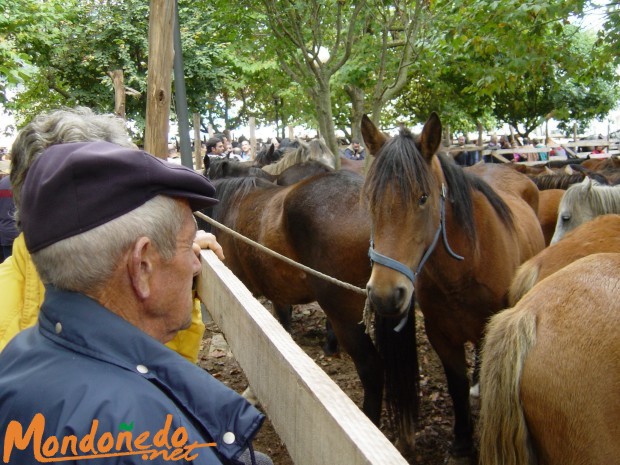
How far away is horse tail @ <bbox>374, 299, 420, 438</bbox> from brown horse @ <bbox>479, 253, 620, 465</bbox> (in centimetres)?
167

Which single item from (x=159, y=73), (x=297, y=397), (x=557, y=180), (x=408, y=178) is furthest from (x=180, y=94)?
(x=557, y=180)

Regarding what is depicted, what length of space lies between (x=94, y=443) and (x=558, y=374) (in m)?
1.61

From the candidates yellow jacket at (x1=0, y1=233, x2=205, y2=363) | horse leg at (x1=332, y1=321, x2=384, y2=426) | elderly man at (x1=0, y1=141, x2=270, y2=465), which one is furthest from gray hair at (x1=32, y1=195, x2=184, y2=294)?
horse leg at (x1=332, y1=321, x2=384, y2=426)

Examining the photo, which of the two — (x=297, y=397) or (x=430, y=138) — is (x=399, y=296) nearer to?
(x=430, y=138)

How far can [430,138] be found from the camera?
333 centimetres

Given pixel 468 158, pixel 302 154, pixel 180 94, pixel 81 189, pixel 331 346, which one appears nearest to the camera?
pixel 81 189

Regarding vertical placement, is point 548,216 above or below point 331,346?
above

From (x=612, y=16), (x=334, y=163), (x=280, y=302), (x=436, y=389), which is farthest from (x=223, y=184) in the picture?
(x=612, y=16)

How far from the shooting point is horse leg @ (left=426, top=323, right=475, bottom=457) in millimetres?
3785

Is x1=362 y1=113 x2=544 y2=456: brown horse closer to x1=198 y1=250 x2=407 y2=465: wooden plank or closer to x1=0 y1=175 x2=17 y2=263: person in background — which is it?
x1=198 y1=250 x2=407 y2=465: wooden plank

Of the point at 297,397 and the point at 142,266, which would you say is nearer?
the point at 142,266

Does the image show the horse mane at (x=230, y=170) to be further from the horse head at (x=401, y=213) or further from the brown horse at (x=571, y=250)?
the brown horse at (x=571, y=250)

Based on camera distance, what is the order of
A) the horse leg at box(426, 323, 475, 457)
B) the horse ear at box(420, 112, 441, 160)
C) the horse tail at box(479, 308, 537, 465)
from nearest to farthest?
the horse tail at box(479, 308, 537, 465), the horse ear at box(420, 112, 441, 160), the horse leg at box(426, 323, 475, 457)

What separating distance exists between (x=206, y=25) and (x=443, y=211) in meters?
15.7
